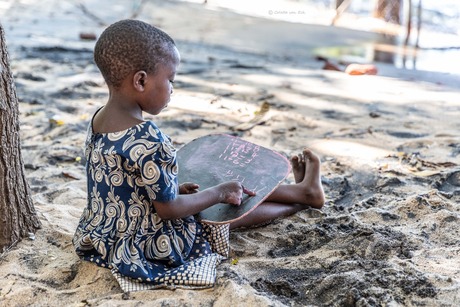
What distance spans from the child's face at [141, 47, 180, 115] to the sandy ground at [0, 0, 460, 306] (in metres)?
0.69

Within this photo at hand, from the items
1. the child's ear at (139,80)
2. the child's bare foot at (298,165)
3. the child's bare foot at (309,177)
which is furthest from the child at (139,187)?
the child's bare foot at (298,165)

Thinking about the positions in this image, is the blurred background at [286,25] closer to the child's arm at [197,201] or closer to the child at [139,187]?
the child's arm at [197,201]

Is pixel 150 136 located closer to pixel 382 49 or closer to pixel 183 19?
pixel 382 49

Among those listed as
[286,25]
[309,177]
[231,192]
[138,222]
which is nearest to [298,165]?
[309,177]

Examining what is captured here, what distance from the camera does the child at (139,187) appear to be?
2.25 meters

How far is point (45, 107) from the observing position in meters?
5.03

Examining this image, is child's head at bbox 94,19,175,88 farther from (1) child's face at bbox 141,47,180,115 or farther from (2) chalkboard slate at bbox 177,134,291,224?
(2) chalkboard slate at bbox 177,134,291,224

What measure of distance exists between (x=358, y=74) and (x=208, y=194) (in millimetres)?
4068

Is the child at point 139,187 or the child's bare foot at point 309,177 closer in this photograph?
the child at point 139,187

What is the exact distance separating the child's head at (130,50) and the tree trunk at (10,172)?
0.50 meters

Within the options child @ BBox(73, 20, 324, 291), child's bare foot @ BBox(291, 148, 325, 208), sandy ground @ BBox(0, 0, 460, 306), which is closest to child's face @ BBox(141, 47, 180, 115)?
child @ BBox(73, 20, 324, 291)

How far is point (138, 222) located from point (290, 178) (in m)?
1.46

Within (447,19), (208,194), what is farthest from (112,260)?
(447,19)

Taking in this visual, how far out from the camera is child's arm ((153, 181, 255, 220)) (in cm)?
232
